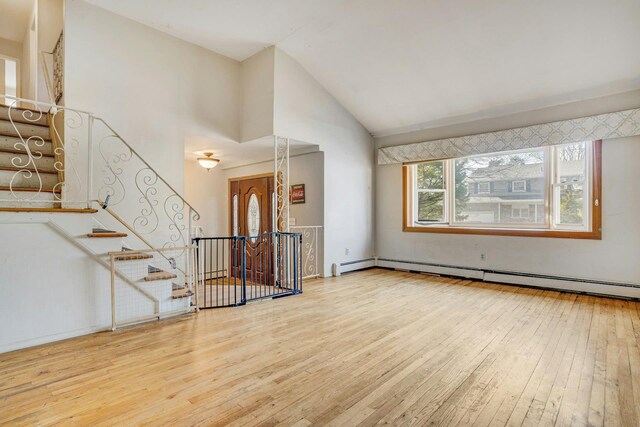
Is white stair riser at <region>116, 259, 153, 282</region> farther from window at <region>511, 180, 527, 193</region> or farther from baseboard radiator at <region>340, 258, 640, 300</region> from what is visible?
window at <region>511, 180, 527, 193</region>

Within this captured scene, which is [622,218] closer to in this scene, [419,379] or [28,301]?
[419,379]

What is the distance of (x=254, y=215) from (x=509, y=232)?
4880mm

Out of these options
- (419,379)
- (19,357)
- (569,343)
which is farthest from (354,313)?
(19,357)

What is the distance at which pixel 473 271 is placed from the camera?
18.6 feet

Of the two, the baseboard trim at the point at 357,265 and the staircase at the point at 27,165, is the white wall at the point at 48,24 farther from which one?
→ the baseboard trim at the point at 357,265

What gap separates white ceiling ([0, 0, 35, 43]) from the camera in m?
5.27

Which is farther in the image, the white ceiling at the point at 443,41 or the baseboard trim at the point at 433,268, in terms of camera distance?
the baseboard trim at the point at 433,268

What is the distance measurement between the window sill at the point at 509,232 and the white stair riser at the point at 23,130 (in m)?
6.09

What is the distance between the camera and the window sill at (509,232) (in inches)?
183

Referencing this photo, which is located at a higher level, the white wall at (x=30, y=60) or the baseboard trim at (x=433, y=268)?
the white wall at (x=30, y=60)

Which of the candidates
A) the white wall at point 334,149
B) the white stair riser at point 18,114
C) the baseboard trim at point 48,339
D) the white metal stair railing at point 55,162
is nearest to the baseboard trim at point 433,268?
the white wall at point 334,149

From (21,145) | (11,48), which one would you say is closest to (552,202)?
(21,145)

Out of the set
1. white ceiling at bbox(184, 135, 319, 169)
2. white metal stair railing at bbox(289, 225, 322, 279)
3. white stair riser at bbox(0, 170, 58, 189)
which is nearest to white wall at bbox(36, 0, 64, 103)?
white stair riser at bbox(0, 170, 58, 189)

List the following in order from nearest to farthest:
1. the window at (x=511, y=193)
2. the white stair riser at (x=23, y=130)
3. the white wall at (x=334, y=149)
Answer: the white stair riser at (x=23, y=130) < the window at (x=511, y=193) < the white wall at (x=334, y=149)
